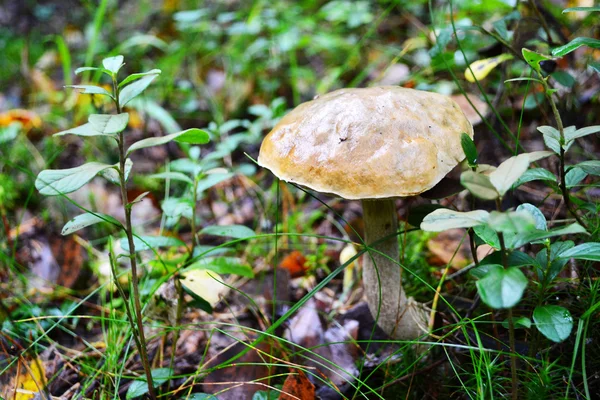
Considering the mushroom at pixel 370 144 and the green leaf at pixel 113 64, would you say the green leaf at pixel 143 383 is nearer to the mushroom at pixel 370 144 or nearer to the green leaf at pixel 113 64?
the mushroom at pixel 370 144

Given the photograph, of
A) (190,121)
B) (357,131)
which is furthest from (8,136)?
(357,131)

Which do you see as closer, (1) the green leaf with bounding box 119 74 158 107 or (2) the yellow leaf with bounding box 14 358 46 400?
(1) the green leaf with bounding box 119 74 158 107

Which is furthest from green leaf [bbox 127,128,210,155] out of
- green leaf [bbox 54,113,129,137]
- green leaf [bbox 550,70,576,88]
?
green leaf [bbox 550,70,576,88]

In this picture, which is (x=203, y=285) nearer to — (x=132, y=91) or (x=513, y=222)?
(x=132, y=91)

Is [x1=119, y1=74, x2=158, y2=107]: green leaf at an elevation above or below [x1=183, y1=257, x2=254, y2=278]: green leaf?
above

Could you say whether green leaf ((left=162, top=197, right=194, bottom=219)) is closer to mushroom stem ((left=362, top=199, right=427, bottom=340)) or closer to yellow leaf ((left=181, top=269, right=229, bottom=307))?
yellow leaf ((left=181, top=269, right=229, bottom=307))

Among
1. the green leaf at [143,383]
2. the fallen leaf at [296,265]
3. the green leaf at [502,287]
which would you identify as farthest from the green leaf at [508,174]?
the fallen leaf at [296,265]

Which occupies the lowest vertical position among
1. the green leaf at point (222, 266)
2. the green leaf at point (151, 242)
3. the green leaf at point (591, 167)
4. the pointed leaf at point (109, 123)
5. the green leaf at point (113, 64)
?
the green leaf at point (222, 266)
